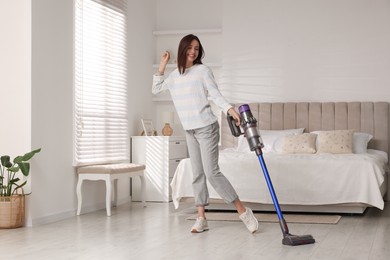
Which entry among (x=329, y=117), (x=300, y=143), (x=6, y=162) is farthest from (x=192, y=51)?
(x=329, y=117)

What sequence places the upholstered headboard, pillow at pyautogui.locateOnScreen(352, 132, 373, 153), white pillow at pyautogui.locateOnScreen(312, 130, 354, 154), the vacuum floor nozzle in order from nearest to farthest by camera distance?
the vacuum floor nozzle
white pillow at pyautogui.locateOnScreen(312, 130, 354, 154)
pillow at pyautogui.locateOnScreen(352, 132, 373, 153)
the upholstered headboard

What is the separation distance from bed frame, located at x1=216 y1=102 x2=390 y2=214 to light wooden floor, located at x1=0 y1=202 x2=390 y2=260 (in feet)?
5.59

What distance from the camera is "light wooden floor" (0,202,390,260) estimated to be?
395cm

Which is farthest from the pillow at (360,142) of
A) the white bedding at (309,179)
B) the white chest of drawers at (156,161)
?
the white chest of drawers at (156,161)

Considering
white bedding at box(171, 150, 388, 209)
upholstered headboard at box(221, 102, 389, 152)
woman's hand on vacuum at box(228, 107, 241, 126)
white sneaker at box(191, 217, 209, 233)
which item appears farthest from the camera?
upholstered headboard at box(221, 102, 389, 152)

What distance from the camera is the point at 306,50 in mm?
7828

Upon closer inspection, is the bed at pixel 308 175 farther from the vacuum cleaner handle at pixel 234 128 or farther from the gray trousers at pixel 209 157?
the vacuum cleaner handle at pixel 234 128

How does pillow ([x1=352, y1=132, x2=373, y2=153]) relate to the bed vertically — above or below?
above

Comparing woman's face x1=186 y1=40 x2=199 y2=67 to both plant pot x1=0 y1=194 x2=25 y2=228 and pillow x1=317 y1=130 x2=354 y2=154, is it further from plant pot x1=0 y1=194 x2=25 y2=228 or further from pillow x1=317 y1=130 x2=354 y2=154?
pillow x1=317 y1=130 x2=354 y2=154

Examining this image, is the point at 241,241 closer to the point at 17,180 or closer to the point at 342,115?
the point at 17,180

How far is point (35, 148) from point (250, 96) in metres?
3.30

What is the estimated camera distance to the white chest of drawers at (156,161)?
7480 millimetres

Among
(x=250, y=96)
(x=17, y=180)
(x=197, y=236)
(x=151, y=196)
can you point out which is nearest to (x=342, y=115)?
(x=250, y=96)

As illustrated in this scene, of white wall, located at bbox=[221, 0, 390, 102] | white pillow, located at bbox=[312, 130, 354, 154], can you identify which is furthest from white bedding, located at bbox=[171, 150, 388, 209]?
white wall, located at bbox=[221, 0, 390, 102]
